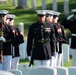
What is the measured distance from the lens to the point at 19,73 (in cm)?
1034

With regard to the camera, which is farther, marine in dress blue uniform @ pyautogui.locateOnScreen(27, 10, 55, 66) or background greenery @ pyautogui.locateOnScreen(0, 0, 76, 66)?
background greenery @ pyautogui.locateOnScreen(0, 0, 76, 66)

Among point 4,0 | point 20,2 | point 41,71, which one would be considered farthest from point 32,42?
point 4,0

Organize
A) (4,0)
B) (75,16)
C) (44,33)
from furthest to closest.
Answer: (4,0) → (75,16) → (44,33)

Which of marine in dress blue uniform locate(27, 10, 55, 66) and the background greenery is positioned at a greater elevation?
marine in dress blue uniform locate(27, 10, 55, 66)

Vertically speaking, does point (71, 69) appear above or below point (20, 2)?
above

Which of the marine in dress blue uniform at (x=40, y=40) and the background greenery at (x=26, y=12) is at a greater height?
the marine in dress blue uniform at (x=40, y=40)

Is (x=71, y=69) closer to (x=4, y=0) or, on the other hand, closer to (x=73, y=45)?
(x=73, y=45)

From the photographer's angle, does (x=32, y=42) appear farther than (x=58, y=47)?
No

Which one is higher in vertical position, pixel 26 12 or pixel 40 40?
pixel 40 40

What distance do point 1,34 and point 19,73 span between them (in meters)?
2.95

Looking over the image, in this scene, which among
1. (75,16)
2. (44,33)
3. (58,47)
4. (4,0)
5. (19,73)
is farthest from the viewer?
(4,0)

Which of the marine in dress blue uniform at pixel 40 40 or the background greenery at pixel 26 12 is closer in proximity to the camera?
the marine in dress blue uniform at pixel 40 40

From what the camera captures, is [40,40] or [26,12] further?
[26,12]

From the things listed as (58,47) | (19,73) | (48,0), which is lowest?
(48,0)
